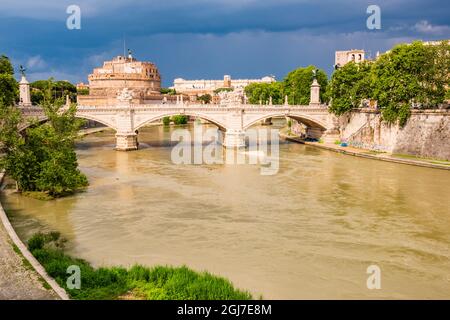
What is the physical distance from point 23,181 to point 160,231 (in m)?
8.51

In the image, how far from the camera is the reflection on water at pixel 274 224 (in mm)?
11859

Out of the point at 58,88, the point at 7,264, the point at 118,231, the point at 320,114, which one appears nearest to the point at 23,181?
the point at 118,231

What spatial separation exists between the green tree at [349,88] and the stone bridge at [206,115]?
175cm

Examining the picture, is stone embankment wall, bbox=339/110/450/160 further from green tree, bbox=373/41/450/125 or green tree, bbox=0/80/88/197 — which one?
green tree, bbox=0/80/88/197

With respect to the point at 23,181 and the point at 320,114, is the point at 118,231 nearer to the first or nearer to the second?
the point at 23,181

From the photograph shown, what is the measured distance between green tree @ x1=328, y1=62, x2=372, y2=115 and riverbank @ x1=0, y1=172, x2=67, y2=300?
32349mm

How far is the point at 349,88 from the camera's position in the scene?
131ft

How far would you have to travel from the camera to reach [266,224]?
53.7 ft

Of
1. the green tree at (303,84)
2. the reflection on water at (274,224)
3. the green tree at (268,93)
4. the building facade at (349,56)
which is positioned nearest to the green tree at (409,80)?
the reflection on water at (274,224)

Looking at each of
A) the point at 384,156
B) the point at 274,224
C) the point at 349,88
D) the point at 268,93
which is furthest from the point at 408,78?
the point at 268,93

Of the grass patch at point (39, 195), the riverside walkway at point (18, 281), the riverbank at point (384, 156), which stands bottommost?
the riverside walkway at point (18, 281)

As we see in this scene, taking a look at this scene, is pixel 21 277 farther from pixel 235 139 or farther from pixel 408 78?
pixel 235 139

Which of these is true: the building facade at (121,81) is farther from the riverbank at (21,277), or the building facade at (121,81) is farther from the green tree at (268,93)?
the riverbank at (21,277)
